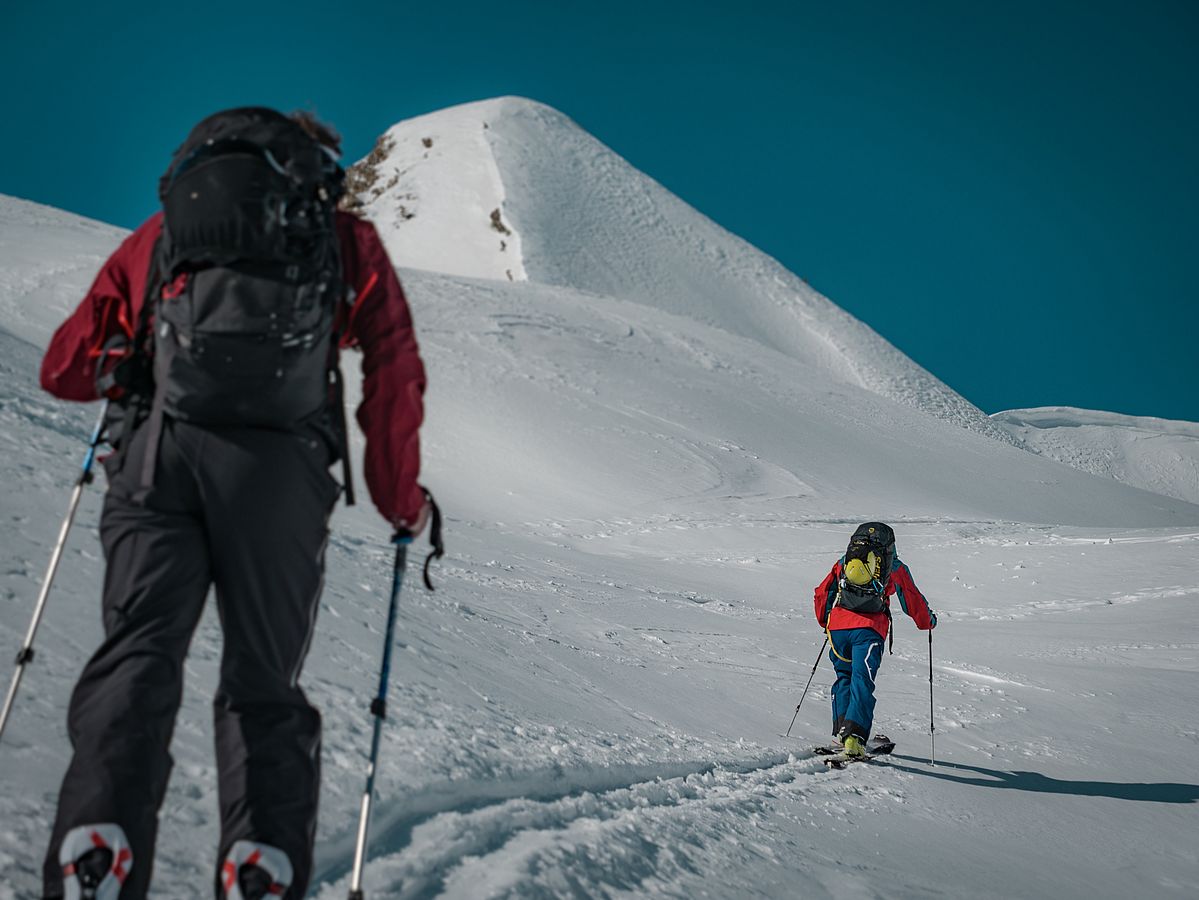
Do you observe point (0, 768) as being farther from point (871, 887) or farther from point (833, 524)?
point (833, 524)

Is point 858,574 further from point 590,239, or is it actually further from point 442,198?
point 442,198

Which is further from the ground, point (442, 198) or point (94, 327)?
point (442, 198)

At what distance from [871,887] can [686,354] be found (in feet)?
85.5

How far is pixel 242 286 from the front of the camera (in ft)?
6.27

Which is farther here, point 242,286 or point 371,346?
point 371,346

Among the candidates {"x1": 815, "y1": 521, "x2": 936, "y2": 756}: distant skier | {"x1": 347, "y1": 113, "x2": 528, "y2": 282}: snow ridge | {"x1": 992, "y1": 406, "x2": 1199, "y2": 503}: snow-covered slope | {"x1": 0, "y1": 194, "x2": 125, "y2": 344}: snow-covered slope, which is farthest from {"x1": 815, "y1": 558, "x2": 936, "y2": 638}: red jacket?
{"x1": 992, "y1": 406, "x2": 1199, "y2": 503}: snow-covered slope

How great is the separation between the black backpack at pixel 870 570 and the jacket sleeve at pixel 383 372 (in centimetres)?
432

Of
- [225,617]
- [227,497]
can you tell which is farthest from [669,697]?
[227,497]

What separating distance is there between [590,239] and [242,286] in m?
59.4

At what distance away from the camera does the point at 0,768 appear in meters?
2.38

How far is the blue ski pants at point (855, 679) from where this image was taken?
18.5ft

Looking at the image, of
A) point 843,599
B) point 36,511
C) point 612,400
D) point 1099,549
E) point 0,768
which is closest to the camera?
point 0,768

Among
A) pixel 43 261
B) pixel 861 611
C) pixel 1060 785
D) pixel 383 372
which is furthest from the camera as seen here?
pixel 43 261

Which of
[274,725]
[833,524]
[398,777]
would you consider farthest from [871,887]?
[833,524]
